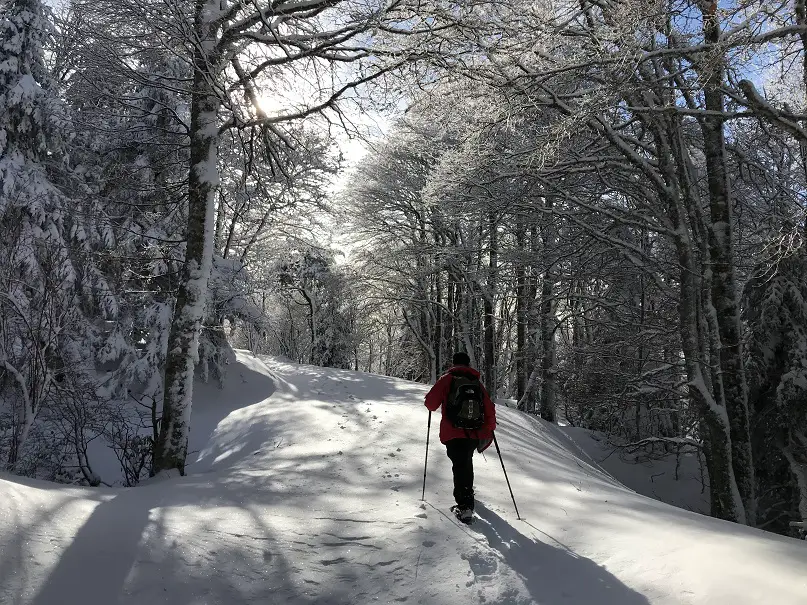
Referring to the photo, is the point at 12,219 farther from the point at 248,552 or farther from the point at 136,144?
the point at 248,552

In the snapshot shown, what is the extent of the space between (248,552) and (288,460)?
3019mm

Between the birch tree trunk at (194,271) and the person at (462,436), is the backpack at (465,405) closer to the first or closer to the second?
the person at (462,436)

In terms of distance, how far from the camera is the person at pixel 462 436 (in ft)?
15.8

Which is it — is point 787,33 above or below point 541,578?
above

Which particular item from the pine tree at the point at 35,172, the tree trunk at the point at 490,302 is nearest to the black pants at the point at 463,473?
the pine tree at the point at 35,172

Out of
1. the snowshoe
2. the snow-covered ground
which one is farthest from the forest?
the snowshoe

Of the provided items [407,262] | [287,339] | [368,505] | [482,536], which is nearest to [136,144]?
[407,262]

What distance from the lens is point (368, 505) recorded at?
201 inches

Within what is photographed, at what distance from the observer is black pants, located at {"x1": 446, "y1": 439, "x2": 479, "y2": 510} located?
4.80 m

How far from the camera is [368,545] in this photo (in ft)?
13.6

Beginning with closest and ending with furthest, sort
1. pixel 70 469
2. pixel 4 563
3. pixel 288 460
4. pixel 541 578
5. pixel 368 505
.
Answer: pixel 4 563
pixel 541 578
pixel 368 505
pixel 288 460
pixel 70 469

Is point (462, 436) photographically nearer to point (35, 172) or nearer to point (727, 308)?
point (727, 308)

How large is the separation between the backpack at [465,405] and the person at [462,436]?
12 millimetres

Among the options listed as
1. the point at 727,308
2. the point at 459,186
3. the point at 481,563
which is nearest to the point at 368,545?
the point at 481,563
